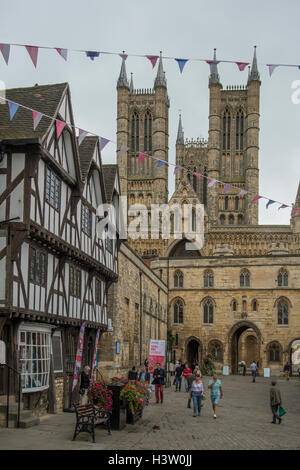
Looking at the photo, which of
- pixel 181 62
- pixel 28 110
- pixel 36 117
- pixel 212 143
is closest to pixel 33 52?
pixel 36 117

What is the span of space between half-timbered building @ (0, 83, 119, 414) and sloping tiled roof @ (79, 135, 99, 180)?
0.10 feet

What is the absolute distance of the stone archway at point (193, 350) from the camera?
48.1m

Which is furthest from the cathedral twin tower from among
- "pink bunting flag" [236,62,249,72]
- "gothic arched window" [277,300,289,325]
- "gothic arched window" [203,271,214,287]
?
"pink bunting flag" [236,62,249,72]

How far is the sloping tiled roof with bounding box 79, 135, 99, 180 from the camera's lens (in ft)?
62.4

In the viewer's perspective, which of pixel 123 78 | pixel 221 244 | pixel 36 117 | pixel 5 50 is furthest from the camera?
pixel 123 78

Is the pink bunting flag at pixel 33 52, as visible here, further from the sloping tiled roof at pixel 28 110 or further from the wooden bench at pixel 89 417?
the wooden bench at pixel 89 417

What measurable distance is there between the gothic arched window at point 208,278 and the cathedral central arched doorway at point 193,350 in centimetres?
443

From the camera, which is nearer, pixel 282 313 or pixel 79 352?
pixel 79 352

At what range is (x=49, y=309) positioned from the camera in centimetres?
1588

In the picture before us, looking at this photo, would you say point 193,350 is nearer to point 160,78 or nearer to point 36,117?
point 36,117

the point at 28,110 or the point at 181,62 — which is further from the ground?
the point at 181,62

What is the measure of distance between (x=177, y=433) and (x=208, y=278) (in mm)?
34742

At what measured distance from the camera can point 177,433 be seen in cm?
1347

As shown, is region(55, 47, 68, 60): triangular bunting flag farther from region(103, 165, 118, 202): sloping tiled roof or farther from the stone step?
region(103, 165, 118, 202): sloping tiled roof
